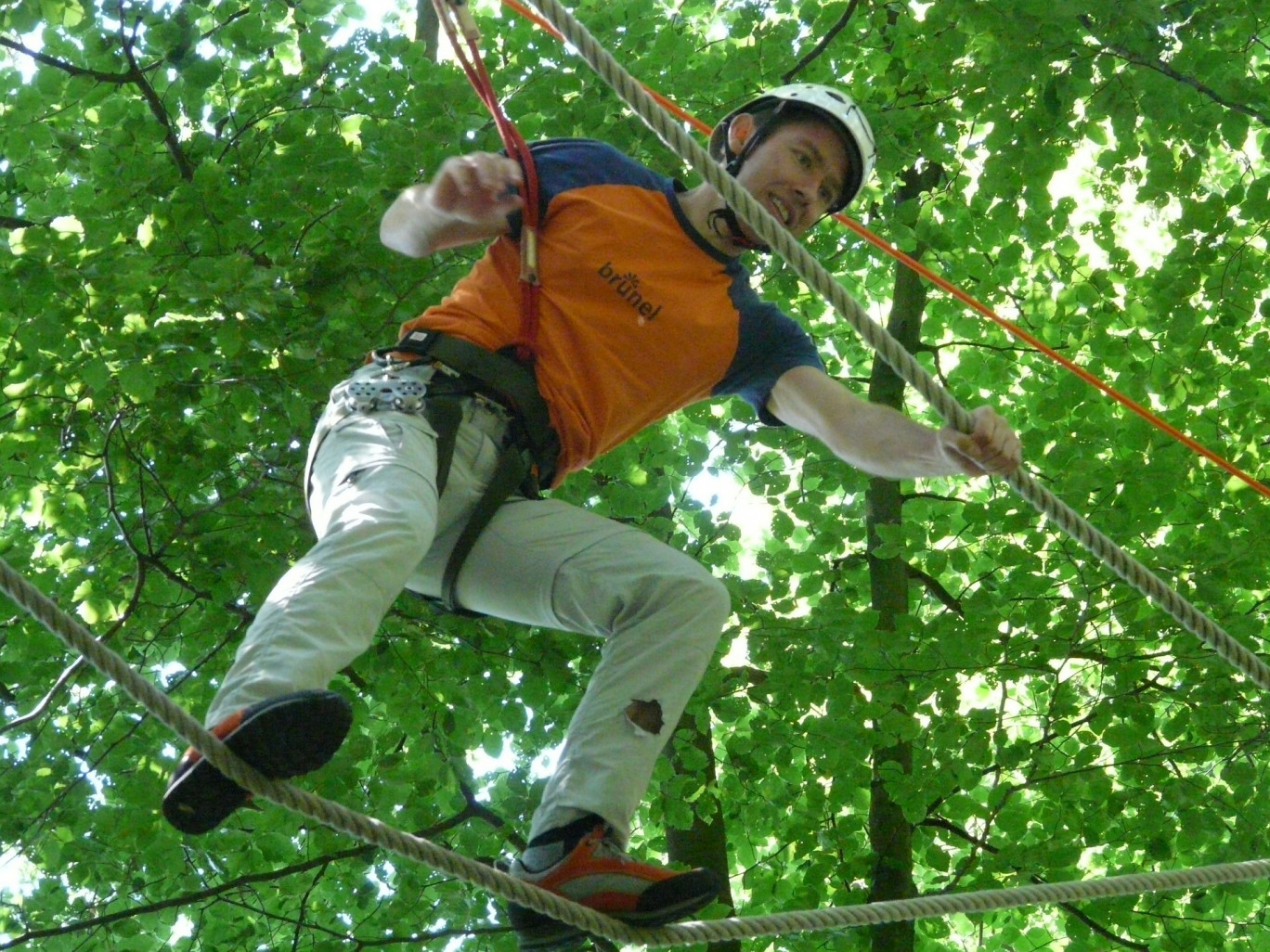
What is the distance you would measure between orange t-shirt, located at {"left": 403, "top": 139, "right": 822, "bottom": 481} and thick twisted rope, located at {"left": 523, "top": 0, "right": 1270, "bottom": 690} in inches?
14.0

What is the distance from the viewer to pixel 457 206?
293cm

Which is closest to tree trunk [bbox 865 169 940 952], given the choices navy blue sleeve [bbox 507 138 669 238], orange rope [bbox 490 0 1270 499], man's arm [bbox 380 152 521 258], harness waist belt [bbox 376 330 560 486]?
orange rope [bbox 490 0 1270 499]

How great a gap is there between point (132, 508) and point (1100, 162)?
13.8 ft

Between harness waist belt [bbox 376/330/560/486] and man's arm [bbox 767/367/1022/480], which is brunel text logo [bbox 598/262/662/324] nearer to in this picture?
harness waist belt [bbox 376/330/560/486]

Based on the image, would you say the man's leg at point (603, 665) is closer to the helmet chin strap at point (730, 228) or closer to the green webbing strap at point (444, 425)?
the green webbing strap at point (444, 425)

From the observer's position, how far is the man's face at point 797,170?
11.1 ft

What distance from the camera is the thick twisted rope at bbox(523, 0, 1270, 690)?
260 centimetres

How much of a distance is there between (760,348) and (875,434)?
34 cm

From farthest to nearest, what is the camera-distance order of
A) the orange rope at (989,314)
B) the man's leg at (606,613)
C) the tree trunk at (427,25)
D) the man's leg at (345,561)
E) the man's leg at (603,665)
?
the tree trunk at (427,25) < the orange rope at (989,314) < the man's leg at (606,613) < the man's leg at (603,665) < the man's leg at (345,561)

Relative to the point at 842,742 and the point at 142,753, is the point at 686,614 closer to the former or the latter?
the point at 842,742

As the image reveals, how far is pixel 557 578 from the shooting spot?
297cm

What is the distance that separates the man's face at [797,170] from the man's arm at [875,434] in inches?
15.0

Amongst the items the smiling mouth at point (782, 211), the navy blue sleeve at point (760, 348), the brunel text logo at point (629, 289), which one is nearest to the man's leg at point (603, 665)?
the brunel text logo at point (629, 289)

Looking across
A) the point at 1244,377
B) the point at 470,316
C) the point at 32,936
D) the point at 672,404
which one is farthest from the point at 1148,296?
the point at 32,936
